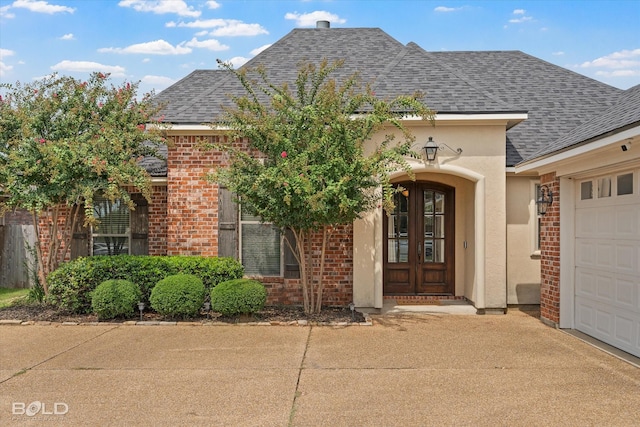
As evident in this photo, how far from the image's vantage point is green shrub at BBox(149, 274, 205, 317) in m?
8.30

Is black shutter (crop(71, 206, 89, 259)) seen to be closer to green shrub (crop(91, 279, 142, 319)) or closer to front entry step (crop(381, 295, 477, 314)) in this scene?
green shrub (crop(91, 279, 142, 319))

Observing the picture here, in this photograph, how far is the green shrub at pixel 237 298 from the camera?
832 centimetres

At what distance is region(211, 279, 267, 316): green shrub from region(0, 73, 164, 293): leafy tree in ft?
7.28

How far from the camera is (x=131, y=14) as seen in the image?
38.8 ft

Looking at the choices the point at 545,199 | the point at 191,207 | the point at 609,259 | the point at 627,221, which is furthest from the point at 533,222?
the point at 191,207

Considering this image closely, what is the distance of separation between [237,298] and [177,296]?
37.7 inches

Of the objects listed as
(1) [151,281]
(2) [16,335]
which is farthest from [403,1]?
(2) [16,335]

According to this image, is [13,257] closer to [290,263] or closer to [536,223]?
[290,263]

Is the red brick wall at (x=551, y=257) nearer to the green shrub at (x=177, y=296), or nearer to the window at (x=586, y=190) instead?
the window at (x=586, y=190)

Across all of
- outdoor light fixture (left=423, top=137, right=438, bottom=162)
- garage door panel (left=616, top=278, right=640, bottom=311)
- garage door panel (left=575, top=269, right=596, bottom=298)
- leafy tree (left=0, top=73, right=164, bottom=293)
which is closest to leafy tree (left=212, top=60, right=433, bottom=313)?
outdoor light fixture (left=423, top=137, right=438, bottom=162)

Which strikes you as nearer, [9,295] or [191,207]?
[191,207]

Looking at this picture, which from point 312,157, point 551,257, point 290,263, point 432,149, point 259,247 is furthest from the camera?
point 259,247

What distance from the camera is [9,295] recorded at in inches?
451

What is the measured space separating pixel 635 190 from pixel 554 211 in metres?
1.92
